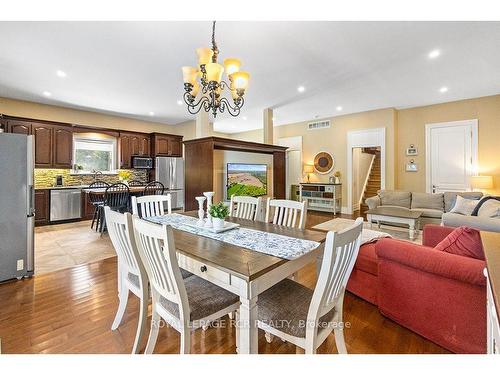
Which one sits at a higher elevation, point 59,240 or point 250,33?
point 250,33


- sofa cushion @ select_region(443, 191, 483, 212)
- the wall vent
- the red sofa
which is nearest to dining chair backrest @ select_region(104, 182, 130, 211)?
the red sofa

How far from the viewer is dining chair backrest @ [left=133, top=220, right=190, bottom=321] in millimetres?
1207

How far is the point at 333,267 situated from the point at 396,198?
503cm

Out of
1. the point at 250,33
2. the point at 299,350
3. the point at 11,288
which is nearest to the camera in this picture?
the point at 299,350

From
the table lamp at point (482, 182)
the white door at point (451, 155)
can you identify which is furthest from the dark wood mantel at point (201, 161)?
the table lamp at point (482, 182)

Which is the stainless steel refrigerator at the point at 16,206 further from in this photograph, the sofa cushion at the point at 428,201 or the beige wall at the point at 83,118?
the sofa cushion at the point at 428,201

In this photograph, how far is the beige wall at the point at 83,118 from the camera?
5.28m

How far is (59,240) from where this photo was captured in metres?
4.20

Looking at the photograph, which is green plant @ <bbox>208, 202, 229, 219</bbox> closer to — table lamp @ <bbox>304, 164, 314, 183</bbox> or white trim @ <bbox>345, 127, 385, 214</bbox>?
white trim @ <bbox>345, 127, 385, 214</bbox>

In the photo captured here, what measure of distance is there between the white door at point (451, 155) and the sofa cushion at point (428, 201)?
907mm
